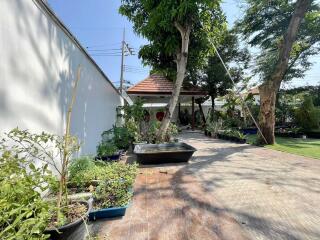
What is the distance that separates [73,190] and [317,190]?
165 inches

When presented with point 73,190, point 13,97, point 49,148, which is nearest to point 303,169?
point 73,190

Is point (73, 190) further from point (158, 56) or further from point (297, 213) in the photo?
point (158, 56)

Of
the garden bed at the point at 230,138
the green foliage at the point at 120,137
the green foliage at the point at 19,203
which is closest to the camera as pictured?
the green foliage at the point at 19,203

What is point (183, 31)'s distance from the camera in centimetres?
726

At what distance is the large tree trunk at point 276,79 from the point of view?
8500 mm

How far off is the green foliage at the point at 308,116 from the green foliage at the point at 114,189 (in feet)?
43.1

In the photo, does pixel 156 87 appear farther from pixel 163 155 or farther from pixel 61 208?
pixel 61 208

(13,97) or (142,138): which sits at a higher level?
(13,97)

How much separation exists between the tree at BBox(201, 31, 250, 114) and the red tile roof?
3.30 meters

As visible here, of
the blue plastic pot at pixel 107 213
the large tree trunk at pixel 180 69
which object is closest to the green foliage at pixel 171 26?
the large tree trunk at pixel 180 69

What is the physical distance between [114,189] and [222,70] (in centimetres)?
1587

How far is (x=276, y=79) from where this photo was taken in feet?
29.3

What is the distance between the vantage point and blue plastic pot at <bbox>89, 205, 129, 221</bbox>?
2.91m

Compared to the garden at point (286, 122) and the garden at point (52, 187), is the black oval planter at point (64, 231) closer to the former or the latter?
the garden at point (52, 187)
